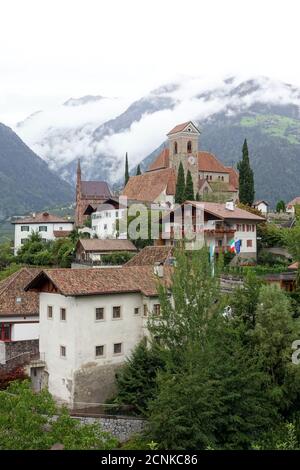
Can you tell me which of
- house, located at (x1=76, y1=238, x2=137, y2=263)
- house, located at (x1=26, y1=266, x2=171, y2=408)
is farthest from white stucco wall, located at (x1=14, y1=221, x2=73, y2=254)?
house, located at (x1=26, y1=266, x2=171, y2=408)

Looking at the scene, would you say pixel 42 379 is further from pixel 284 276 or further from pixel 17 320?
pixel 284 276

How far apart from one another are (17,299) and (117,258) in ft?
65.4

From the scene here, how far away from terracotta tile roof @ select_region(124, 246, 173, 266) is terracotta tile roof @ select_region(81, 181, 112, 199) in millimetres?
57034

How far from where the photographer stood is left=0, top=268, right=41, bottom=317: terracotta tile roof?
4472 cm

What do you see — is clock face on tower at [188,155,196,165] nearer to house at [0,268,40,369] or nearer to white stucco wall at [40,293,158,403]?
house at [0,268,40,369]

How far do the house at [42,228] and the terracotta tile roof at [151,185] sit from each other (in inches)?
478

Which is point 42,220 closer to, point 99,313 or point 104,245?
point 104,245

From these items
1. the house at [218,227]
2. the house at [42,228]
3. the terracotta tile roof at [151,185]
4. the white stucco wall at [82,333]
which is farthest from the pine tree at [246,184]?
the white stucco wall at [82,333]

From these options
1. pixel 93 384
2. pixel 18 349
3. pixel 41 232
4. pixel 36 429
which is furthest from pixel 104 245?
pixel 36 429

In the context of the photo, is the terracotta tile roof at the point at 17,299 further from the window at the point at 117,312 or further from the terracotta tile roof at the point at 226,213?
the terracotta tile roof at the point at 226,213

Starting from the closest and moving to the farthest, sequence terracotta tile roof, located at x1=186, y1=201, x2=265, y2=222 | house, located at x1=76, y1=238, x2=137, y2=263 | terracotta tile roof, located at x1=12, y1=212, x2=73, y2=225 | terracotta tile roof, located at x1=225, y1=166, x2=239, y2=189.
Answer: terracotta tile roof, located at x1=186, y1=201, x2=265, y2=222
house, located at x1=76, y1=238, x2=137, y2=263
terracotta tile roof, located at x1=12, y1=212, x2=73, y2=225
terracotta tile roof, located at x1=225, y1=166, x2=239, y2=189

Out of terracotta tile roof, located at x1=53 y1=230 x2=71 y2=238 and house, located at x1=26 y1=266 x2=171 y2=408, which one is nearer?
house, located at x1=26 y1=266 x2=171 y2=408

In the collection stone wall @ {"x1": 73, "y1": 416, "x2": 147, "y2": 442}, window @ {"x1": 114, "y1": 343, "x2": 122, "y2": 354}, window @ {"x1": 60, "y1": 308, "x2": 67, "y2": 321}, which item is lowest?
stone wall @ {"x1": 73, "y1": 416, "x2": 147, "y2": 442}

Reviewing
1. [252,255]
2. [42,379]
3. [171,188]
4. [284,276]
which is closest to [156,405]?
[42,379]
